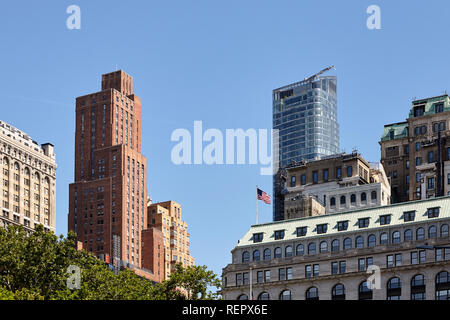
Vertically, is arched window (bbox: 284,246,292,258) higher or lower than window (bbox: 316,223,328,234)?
lower

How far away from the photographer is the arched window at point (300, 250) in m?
144

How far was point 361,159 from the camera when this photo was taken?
19388cm

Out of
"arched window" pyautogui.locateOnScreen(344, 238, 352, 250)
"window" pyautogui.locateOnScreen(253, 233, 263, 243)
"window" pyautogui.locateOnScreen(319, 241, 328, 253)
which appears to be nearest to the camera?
"arched window" pyautogui.locateOnScreen(344, 238, 352, 250)

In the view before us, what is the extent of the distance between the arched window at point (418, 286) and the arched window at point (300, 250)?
2063 cm

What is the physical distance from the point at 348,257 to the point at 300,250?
9.61 m

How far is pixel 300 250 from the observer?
476ft

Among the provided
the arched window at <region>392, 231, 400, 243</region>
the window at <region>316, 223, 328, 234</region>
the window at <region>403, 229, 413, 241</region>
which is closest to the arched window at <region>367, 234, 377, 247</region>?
the arched window at <region>392, 231, 400, 243</region>

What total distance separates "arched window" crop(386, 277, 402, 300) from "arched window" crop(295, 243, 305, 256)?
1730cm

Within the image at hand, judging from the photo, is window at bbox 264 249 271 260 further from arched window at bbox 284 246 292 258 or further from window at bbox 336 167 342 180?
window at bbox 336 167 342 180

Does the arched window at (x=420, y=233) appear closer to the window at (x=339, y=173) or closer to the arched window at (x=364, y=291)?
the arched window at (x=364, y=291)

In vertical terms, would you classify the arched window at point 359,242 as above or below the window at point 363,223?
below

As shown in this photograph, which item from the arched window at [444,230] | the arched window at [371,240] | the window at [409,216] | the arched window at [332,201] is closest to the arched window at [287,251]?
the arched window at [371,240]

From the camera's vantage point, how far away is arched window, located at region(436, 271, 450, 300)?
126062 mm
